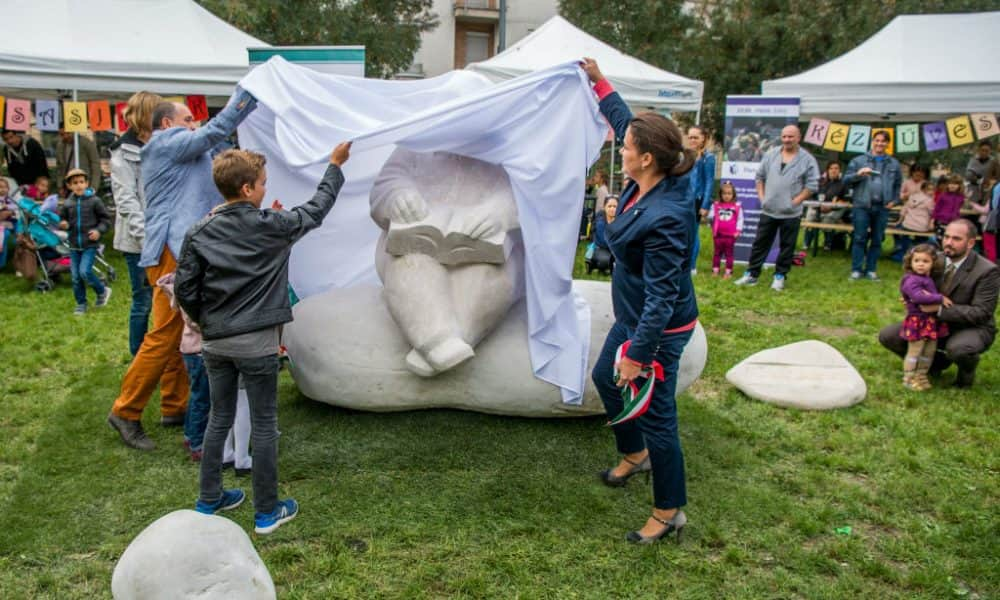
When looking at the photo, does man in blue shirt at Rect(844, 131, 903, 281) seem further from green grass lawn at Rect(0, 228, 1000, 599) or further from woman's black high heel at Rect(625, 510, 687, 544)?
woman's black high heel at Rect(625, 510, 687, 544)

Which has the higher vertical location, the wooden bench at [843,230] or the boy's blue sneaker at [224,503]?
the wooden bench at [843,230]

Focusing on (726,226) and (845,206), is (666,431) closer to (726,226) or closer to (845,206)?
(726,226)

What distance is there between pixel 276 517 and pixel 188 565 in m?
1.00

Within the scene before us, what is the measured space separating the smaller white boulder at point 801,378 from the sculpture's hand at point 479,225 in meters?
2.28

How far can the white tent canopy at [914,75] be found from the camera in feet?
33.7

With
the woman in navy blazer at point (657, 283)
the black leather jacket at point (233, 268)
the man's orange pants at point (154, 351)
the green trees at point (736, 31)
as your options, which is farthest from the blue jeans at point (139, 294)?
the green trees at point (736, 31)

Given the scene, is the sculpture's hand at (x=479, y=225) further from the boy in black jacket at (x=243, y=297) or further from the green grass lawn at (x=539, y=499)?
the green grass lawn at (x=539, y=499)

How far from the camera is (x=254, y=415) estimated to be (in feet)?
10.5

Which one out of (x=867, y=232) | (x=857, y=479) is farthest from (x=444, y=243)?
(x=867, y=232)

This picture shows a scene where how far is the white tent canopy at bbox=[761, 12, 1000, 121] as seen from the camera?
10.3 metres

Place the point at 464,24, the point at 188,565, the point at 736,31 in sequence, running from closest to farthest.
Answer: the point at 188,565 < the point at 736,31 < the point at 464,24

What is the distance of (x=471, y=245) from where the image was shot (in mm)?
4020

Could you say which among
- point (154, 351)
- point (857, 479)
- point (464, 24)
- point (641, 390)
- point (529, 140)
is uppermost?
point (464, 24)

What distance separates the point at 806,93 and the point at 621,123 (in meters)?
8.45
